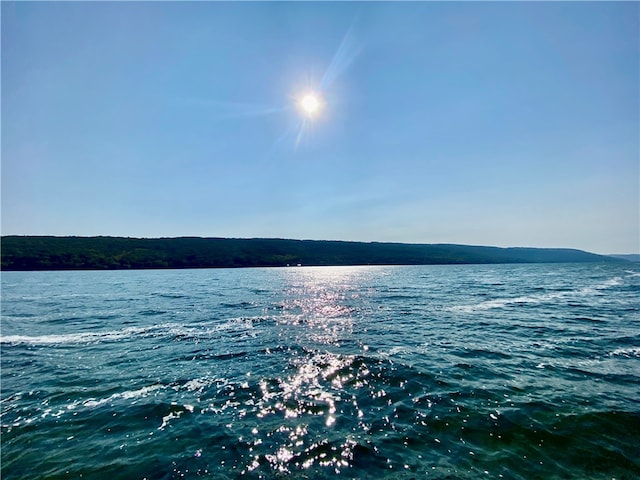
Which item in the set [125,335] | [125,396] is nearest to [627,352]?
[125,396]

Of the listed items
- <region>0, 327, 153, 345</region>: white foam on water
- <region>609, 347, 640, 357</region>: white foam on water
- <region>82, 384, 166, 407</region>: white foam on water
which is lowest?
<region>0, 327, 153, 345</region>: white foam on water

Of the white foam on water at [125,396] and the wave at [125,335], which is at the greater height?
the white foam on water at [125,396]

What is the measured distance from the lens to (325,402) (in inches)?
584

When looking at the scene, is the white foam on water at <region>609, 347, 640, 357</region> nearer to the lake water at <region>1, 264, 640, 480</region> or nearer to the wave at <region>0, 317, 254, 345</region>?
the lake water at <region>1, 264, 640, 480</region>

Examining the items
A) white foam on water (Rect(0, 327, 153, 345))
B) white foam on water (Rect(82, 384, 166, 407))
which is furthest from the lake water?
white foam on water (Rect(0, 327, 153, 345))

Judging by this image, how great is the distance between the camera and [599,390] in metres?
15.7

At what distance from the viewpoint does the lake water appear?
1058cm

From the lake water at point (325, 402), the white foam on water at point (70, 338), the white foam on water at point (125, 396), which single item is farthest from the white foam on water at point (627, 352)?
the white foam on water at point (70, 338)

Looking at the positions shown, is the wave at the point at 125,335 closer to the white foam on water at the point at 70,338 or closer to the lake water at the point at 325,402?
the white foam on water at the point at 70,338

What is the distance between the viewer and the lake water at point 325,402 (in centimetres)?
1058

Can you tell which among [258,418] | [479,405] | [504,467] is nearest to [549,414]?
[479,405]

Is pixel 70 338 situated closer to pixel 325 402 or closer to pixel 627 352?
pixel 325 402

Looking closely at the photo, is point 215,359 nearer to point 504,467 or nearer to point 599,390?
point 504,467

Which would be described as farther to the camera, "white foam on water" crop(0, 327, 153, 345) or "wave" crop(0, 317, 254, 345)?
"wave" crop(0, 317, 254, 345)
